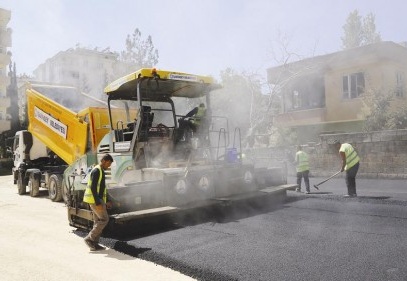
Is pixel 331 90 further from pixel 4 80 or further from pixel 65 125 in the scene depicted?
pixel 4 80

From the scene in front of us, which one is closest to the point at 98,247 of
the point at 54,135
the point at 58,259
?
the point at 58,259

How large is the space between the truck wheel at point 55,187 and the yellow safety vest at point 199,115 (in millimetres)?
4316

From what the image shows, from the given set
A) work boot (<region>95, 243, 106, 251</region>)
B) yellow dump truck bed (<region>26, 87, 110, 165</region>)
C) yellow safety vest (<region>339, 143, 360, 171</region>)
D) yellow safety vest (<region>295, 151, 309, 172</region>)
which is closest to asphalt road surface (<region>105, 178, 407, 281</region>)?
work boot (<region>95, 243, 106, 251</region>)

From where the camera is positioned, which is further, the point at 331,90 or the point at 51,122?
the point at 331,90

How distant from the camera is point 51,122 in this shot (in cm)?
845

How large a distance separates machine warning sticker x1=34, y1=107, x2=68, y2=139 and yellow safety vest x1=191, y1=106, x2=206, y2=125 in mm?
3602

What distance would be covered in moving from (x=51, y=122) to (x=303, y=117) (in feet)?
34.3

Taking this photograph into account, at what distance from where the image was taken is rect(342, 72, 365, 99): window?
13.2m

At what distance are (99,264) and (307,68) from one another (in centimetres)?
1084

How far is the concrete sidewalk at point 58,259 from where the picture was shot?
3.38 metres

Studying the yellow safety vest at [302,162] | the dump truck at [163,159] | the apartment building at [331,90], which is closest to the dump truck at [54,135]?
the dump truck at [163,159]

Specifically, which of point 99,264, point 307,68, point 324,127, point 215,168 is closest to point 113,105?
point 215,168

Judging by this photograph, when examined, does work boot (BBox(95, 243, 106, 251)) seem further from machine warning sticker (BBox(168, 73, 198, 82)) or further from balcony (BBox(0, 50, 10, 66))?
balcony (BBox(0, 50, 10, 66))

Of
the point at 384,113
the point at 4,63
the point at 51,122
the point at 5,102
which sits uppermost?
the point at 4,63
